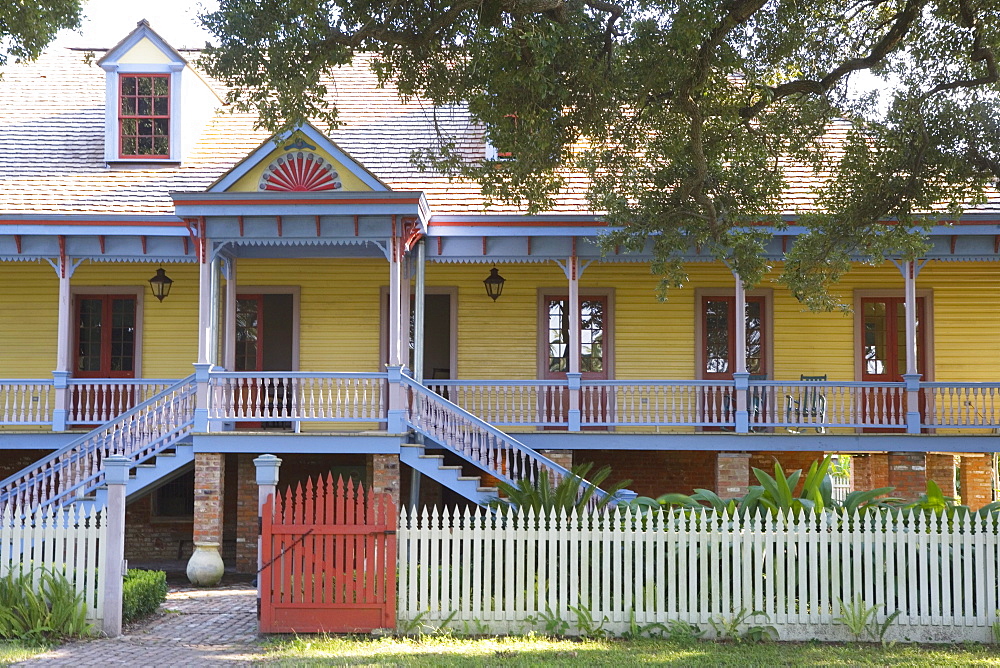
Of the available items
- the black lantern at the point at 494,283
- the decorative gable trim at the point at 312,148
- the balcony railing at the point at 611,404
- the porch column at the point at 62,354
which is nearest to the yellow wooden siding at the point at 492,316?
the black lantern at the point at 494,283

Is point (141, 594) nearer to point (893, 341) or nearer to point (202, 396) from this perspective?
point (202, 396)

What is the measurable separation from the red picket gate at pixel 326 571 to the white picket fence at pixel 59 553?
1668 millimetres

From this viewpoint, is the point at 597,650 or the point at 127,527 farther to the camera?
the point at 127,527

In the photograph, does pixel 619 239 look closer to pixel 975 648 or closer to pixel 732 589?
pixel 732 589

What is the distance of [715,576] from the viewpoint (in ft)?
34.7

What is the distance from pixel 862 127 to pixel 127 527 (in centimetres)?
1340

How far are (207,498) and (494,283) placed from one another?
6.11 meters

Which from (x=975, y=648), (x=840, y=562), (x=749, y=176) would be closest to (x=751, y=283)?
(x=749, y=176)

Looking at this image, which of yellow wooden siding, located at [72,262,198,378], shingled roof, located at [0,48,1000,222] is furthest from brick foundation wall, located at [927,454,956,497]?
yellow wooden siding, located at [72,262,198,378]

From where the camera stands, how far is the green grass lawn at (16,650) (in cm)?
956

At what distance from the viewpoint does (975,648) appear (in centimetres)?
1027

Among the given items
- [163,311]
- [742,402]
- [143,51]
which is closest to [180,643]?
[742,402]

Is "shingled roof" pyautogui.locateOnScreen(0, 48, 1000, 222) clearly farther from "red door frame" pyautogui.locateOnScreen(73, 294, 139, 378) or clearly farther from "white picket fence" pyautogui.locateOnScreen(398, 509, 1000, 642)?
"white picket fence" pyautogui.locateOnScreen(398, 509, 1000, 642)

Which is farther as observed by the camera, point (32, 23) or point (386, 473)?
point (386, 473)
